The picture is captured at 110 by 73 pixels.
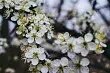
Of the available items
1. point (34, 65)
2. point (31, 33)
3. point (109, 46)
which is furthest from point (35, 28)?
point (109, 46)

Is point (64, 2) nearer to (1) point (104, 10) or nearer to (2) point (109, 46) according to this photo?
(1) point (104, 10)

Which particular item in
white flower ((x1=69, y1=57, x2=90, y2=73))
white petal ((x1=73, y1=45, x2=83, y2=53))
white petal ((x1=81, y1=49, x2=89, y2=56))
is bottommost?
white flower ((x1=69, y1=57, x2=90, y2=73))

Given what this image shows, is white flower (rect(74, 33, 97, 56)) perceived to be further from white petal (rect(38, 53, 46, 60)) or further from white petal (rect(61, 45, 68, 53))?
white petal (rect(38, 53, 46, 60))

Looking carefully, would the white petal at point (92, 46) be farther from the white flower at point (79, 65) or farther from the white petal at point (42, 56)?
the white petal at point (42, 56)

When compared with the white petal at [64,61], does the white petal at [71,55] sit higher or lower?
higher

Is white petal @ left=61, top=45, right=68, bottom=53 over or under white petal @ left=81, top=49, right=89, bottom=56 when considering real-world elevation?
over

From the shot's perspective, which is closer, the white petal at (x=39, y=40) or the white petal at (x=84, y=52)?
the white petal at (x=84, y=52)

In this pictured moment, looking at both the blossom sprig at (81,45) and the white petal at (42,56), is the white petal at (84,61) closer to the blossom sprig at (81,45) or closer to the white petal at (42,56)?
the blossom sprig at (81,45)

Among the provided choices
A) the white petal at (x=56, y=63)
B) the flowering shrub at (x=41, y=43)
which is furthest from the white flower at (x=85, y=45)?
the white petal at (x=56, y=63)

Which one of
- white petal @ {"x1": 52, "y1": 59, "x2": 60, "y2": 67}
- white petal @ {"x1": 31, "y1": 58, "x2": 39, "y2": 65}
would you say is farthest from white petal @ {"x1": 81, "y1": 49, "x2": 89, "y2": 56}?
white petal @ {"x1": 31, "y1": 58, "x2": 39, "y2": 65}

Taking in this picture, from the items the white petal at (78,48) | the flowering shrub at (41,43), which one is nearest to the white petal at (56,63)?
the flowering shrub at (41,43)

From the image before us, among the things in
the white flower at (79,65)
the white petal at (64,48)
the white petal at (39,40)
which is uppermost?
the white petal at (39,40)

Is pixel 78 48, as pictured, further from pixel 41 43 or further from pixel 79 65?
pixel 41 43
